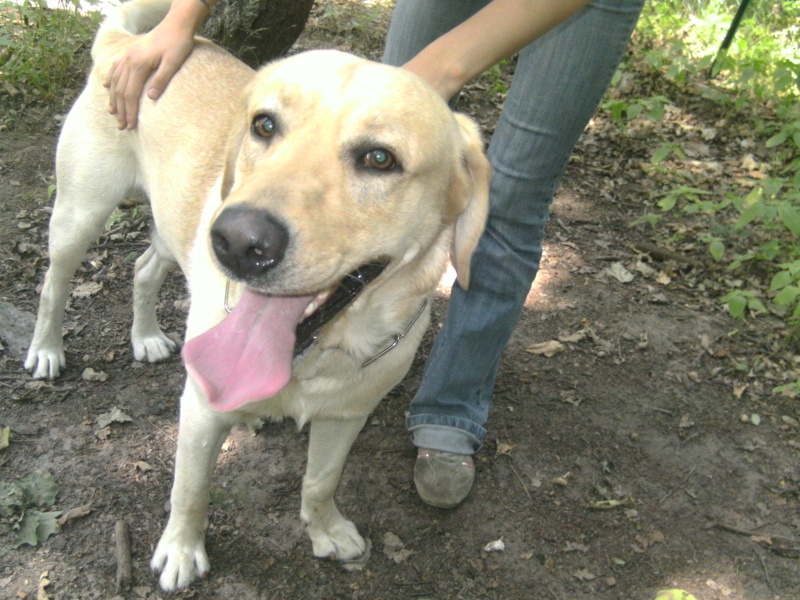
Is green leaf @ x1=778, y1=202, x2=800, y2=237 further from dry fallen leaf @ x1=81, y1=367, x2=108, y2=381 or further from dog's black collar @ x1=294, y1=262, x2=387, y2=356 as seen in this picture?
dry fallen leaf @ x1=81, y1=367, x2=108, y2=381

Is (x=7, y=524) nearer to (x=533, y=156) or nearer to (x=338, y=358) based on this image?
(x=338, y=358)

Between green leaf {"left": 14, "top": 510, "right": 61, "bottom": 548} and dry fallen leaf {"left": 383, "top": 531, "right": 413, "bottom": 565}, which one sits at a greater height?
dry fallen leaf {"left": 383, "top": 531, "right": 413, "bottom": 565}

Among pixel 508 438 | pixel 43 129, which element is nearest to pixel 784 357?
pixel 508 438

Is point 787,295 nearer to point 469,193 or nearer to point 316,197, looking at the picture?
point 469,193

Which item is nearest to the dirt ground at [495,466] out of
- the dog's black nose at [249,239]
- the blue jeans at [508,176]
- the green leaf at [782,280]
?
the blue jeans at [508,176]

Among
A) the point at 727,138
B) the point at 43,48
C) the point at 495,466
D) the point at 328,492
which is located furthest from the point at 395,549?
the point at 727,138

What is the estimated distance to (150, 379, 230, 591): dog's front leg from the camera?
93.7 inches

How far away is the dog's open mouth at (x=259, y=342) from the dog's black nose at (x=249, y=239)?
239mm

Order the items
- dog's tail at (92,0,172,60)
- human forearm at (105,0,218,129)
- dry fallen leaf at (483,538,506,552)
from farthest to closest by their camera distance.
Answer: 1. dog's tail at (92,0,172,60)
2. dry fallen leaf at (483,538,506,552)
3. human forearm at (105,0,218,129)

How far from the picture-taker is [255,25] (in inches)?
181

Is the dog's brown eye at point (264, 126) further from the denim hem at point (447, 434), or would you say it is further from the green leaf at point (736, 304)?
the green leaf at point (736, 304)

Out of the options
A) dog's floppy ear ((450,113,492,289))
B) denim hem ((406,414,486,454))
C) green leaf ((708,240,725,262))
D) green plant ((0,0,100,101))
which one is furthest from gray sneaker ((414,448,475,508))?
green plant ((0,0,100,101))

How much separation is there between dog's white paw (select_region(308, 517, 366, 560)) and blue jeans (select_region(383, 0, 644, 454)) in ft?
1.69

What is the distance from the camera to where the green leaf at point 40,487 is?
8.88ft
